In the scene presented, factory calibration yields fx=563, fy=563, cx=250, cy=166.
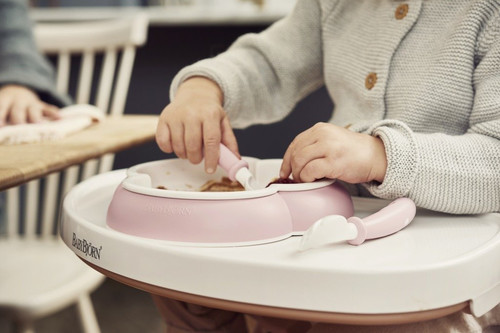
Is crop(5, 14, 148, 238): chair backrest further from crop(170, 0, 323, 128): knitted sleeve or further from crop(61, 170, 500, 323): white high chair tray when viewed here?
crop(61, 170, 500, 323): white high chair tray

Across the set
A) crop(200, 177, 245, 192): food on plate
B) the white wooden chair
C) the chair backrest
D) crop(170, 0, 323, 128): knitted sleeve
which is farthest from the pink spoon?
the chair backrest

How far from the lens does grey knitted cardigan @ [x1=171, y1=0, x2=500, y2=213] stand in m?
0.45

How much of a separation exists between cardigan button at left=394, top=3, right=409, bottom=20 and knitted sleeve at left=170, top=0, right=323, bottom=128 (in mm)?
134

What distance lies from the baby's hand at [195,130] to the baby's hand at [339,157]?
101 millimetres

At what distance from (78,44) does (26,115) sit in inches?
19.1

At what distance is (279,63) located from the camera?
68 cm

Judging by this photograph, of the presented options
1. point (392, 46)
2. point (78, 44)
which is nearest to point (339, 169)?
point (392, 46)

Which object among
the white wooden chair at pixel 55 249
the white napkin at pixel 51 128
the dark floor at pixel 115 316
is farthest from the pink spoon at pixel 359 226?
the dark floor at pixel 115 316

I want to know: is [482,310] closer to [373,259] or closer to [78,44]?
[373,259]

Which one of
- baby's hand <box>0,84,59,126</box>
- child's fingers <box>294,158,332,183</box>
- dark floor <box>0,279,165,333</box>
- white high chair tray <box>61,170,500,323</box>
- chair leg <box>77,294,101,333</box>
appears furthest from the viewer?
dark floor <box>0,279,165,333</box>

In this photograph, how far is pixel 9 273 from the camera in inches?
36.6

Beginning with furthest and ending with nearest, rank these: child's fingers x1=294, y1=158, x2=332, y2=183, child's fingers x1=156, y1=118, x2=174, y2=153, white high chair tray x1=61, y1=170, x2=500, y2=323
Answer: child's fingers x1=156, y1=118, x2=174, y2=153 → child's fingers x1=294, y1=158, x2=332, y2=183 → white high chair tray x1=61, y1=170, x2=500, y2=323

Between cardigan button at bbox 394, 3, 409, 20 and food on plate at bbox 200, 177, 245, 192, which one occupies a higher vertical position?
cardigan button at bbox 394, 3, 409, 20

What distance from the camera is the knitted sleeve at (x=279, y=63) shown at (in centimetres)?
66
